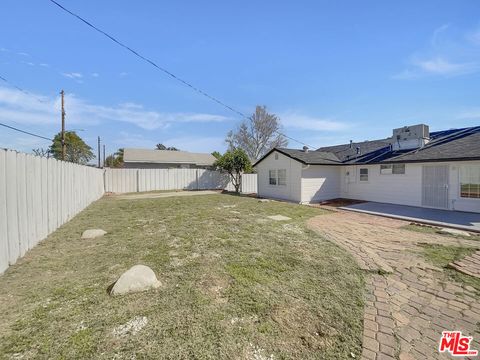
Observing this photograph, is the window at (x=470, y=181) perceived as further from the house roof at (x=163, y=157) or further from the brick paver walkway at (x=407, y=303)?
the house roof at (x=163, y=157)

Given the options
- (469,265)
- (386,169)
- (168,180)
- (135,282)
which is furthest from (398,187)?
(168,180)

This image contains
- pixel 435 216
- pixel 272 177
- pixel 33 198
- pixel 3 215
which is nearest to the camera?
pixel 3 215

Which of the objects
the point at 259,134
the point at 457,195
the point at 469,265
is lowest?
the point at 469,265

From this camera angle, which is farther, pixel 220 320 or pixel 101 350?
pixel 220 320

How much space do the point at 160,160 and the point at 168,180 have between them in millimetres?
7816

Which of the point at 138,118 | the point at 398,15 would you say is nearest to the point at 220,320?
the point at 398,15

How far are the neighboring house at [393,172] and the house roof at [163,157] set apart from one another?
14.0 metres

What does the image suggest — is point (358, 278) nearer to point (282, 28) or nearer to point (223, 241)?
point (223, 241)

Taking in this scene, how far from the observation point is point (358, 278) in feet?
12.0

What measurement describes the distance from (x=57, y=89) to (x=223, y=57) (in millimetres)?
11949

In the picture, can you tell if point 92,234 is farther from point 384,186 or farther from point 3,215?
point 384,186

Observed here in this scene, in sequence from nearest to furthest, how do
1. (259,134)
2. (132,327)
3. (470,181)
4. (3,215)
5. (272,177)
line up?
1. (132,327)
2. (3,215)
3. (470,181)
4. (272,177)
5. (259,134)

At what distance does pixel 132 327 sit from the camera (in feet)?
7.63

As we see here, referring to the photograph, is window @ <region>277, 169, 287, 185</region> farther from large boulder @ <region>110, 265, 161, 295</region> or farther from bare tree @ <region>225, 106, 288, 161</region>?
bare tree @ <region>225, 106, 288, 161</region>
